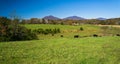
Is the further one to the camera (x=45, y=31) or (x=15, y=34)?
(x=45, y=31)

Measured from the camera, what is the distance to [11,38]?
44312mm

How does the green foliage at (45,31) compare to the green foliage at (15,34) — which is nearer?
the green foliage at (15,34)

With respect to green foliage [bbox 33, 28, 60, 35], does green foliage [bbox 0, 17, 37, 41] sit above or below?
above

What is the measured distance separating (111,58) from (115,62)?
1389 mm

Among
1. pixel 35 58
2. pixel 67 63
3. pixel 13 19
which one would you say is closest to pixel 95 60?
pixel 67 63

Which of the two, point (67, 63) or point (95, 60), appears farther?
point (95, 60)

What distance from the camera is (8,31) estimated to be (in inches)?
1860

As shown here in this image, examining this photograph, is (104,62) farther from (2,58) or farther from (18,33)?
(18,33)

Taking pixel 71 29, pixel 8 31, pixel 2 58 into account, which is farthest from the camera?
pixel 71 29

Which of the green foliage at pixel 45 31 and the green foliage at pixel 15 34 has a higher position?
the green foliage at pixel 15 34

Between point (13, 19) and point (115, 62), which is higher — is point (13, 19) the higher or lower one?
the higher one

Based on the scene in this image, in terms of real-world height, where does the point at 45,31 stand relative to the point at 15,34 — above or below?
below

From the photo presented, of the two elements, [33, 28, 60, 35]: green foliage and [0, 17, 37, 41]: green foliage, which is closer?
[0, 17, 37, 41]: green foliage

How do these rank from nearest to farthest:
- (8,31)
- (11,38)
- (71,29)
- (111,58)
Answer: (111,58) → (11,38) → (8,31) → (71,29)
